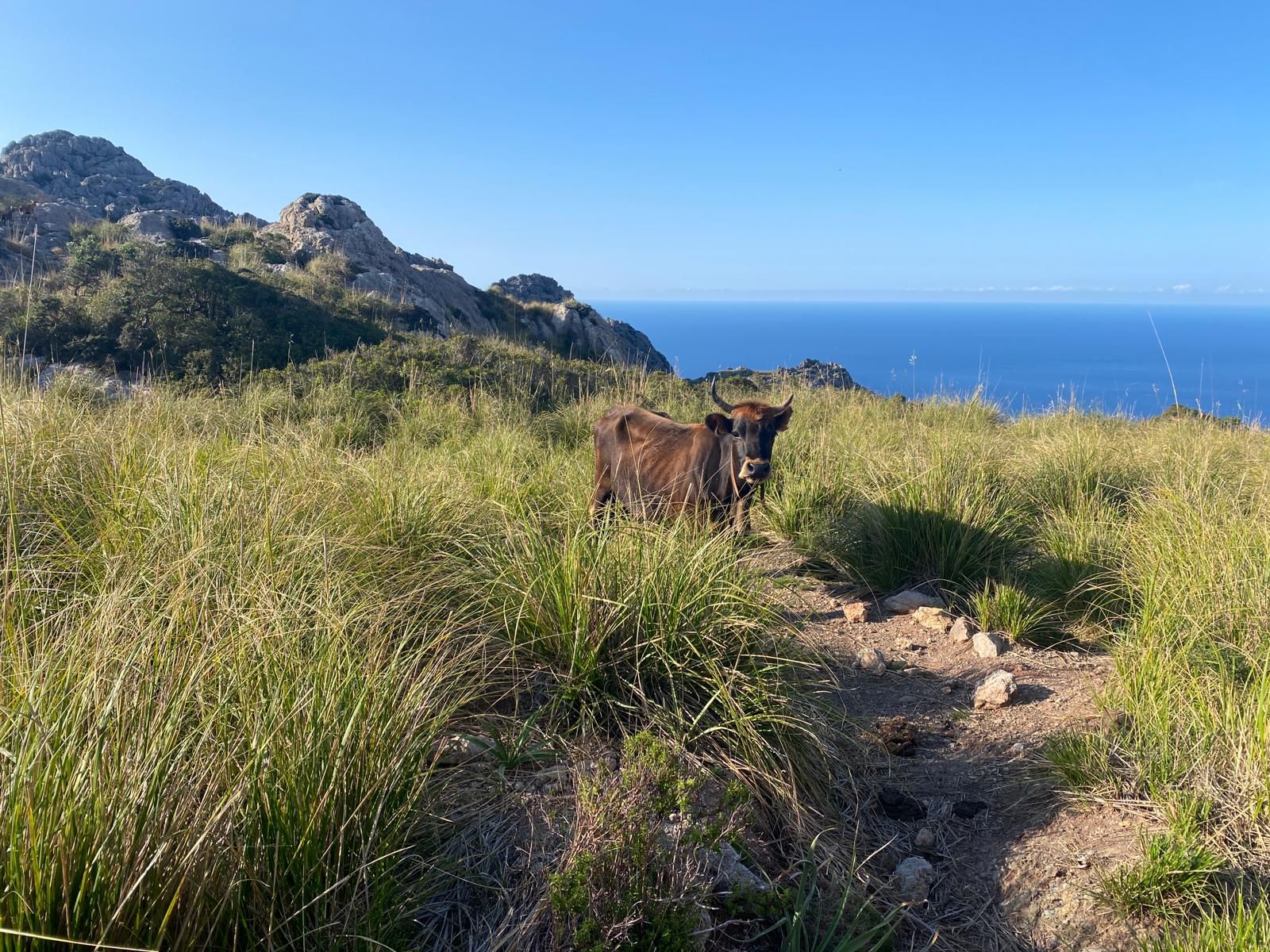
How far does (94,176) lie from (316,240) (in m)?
15.2

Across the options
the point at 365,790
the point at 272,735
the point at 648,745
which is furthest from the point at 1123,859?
the point at 272,735

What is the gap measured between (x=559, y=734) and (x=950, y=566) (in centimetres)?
344

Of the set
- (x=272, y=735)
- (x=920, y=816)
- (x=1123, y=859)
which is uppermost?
(x=272, y=735)

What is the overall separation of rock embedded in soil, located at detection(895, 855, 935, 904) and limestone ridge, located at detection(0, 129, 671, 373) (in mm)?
14118

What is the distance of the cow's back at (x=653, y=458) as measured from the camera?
6.48 meters

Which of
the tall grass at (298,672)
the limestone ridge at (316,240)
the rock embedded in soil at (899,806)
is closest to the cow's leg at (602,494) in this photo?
the tall grass at (298,672)

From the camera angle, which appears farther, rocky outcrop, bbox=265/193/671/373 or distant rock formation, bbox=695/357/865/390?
rocky outcrop, bbox=265/193/671/373

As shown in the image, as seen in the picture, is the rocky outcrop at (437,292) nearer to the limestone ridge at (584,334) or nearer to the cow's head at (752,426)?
the limestone ridge at (584,334)

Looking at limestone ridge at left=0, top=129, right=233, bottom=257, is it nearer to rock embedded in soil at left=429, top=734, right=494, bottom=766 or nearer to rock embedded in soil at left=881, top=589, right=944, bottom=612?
rock embedded in soil at left=881, top=589, right=944, bottom=612

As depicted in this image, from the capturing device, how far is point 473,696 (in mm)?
2936

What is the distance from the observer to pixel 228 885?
5.84 feet

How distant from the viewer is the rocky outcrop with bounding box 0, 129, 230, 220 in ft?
97.0

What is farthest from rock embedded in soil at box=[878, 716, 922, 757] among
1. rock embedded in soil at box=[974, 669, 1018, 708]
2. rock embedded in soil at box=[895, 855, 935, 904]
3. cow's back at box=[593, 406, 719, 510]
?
cow's back at box=[593, 406, 719, 510]

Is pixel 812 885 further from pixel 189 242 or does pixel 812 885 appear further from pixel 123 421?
pixel 189 242
